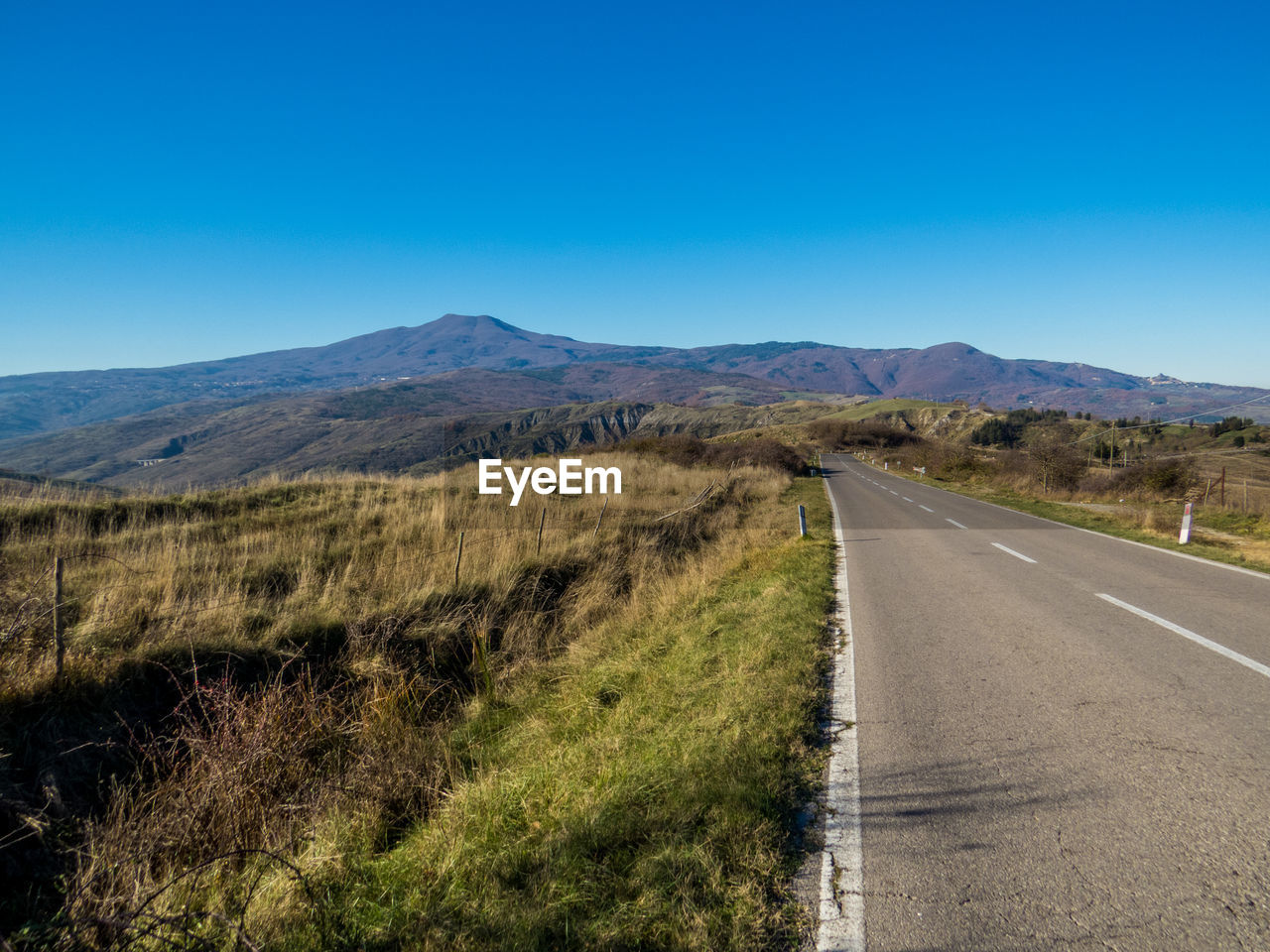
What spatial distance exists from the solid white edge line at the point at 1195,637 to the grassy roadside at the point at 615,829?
3410mm

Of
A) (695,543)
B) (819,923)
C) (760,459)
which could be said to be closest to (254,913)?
(819,923)

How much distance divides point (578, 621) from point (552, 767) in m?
4.67

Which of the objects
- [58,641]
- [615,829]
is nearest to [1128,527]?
[615,829]

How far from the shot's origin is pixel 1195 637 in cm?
578

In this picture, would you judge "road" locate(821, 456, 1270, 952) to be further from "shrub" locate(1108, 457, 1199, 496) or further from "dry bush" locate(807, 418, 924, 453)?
"dry bush" locate(807, 418, 924, 453)

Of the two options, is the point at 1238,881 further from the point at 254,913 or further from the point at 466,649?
the point at 466,649

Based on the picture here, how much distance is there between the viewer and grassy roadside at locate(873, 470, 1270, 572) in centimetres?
1018

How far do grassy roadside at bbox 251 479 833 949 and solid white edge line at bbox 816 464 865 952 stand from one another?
0.48 feet

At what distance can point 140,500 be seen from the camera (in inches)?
457

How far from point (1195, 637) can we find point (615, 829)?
20.1ft

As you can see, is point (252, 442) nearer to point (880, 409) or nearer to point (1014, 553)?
point (880, 409)

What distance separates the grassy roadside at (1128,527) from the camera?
1018 centimetres

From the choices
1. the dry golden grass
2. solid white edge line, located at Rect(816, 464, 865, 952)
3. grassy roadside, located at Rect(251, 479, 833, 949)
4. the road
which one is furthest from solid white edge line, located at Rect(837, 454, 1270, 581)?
solid white edge line, located at Rect(816, 464, 865, 952)

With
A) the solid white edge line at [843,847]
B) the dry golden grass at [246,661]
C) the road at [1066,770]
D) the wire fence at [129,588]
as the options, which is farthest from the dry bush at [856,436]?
the solid white edge line at [843,847]
